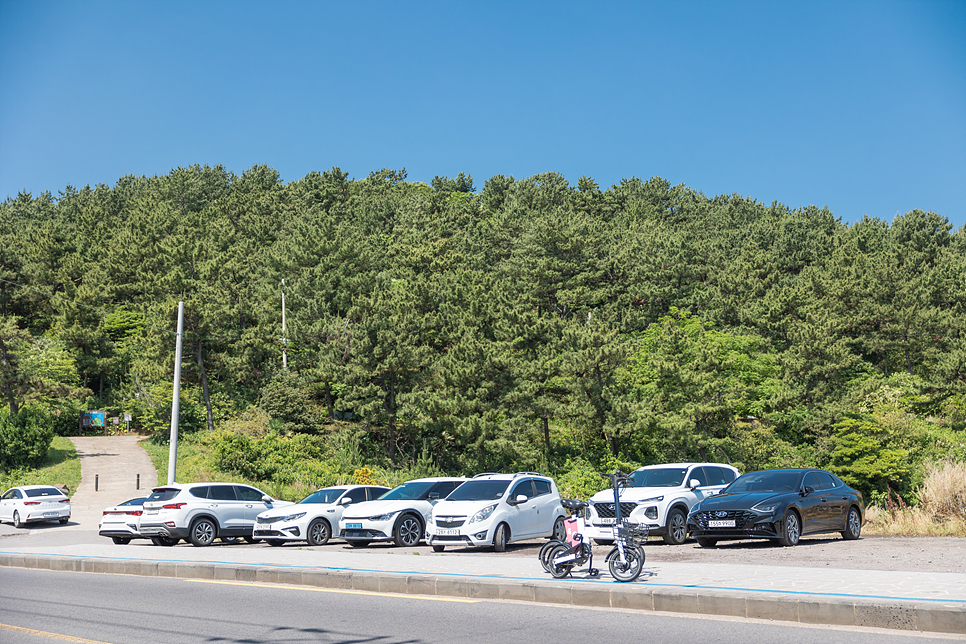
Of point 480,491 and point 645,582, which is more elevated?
point 480,491

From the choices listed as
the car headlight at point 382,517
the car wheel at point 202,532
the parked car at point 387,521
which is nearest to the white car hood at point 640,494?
the parked car at point 387,521

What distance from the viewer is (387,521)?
19094 millimetres

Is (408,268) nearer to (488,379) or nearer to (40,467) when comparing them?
(488,379)

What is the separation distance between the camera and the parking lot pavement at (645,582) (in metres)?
8.09

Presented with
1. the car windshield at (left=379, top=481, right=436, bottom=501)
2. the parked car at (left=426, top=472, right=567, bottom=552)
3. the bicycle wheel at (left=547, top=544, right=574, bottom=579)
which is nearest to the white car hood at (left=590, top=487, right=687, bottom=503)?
the parked car at (left=426, top=472, right=567, bottom=552)

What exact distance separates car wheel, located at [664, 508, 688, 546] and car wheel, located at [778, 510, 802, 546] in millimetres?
2385

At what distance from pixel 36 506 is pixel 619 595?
28067 millimetres

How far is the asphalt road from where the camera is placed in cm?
785

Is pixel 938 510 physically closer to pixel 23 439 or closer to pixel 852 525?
pixel 852 525

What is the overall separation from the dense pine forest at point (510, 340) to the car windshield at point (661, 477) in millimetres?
22420

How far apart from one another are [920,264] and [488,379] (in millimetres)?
38227

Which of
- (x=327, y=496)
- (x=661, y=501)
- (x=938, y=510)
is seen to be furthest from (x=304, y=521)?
(x=938, y=510)

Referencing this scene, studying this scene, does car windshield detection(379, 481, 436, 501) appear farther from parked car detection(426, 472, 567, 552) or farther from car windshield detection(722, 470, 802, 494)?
car windshield detection(722, 470, 802, 494)

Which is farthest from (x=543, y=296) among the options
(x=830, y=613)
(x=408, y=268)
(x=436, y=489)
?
(x=830, y=613)
